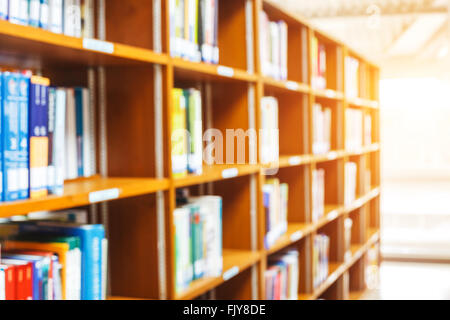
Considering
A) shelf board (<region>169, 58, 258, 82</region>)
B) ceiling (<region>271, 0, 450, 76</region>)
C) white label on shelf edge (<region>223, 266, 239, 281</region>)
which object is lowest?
white label on shelf edge (<region>223, 266, 239, 281</region>)

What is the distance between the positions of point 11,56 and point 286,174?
2008mm

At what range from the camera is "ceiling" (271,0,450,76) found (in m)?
5.18

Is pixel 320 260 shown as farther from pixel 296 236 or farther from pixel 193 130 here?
pixel 193 130

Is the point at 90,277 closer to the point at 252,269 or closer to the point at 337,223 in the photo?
the point at 252,269

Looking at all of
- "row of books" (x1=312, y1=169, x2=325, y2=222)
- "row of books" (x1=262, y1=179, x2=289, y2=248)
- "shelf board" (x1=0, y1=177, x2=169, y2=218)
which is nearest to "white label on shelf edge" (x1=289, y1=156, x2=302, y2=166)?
"row of books" (x1=262, y1=179, x2=289, y2=248)

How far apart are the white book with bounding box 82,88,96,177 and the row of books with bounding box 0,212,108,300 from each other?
19 centimetres

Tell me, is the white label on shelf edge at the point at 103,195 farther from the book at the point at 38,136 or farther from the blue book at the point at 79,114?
the blue book at the point at 79,114

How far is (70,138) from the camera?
69.1 inches

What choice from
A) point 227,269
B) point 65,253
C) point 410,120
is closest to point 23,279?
point 65,253

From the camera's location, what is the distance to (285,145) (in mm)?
3311

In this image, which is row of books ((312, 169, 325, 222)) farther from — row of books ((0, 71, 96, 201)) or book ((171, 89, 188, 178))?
row of books ((0, 71, 96, 201))

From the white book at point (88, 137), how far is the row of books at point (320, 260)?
6.05 ft
